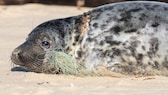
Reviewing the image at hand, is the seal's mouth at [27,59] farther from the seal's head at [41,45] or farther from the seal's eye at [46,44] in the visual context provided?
the seal's eye at [46,44]

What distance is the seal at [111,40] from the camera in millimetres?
4812

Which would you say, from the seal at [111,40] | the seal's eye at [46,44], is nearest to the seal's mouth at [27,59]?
the seal at [111,40]

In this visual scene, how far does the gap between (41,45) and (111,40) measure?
625 mm

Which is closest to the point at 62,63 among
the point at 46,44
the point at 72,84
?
the point at 46,44

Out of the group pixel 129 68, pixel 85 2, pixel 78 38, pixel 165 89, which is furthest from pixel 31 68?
pixel 85 2

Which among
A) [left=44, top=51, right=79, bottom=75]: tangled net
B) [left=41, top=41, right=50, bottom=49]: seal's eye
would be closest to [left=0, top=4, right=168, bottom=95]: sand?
[left=44, top=51, right=79, bottom=75]: tangled net

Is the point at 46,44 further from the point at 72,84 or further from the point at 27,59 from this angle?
the point at 72,84

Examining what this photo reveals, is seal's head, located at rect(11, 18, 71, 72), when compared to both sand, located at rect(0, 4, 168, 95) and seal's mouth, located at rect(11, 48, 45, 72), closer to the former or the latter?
seal's mouth, located at rect(11, 48, 45, 72)

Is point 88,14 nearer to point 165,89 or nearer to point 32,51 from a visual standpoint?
point 32,51

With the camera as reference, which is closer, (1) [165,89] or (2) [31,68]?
(1) [165,89]

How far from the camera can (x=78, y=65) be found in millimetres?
4965

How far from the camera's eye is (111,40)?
4.95 meters

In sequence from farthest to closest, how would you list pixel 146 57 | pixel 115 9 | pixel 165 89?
pixel 115 9 < pixel 146 57 < pixel 165 89

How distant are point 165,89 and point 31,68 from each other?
1.29 meters
